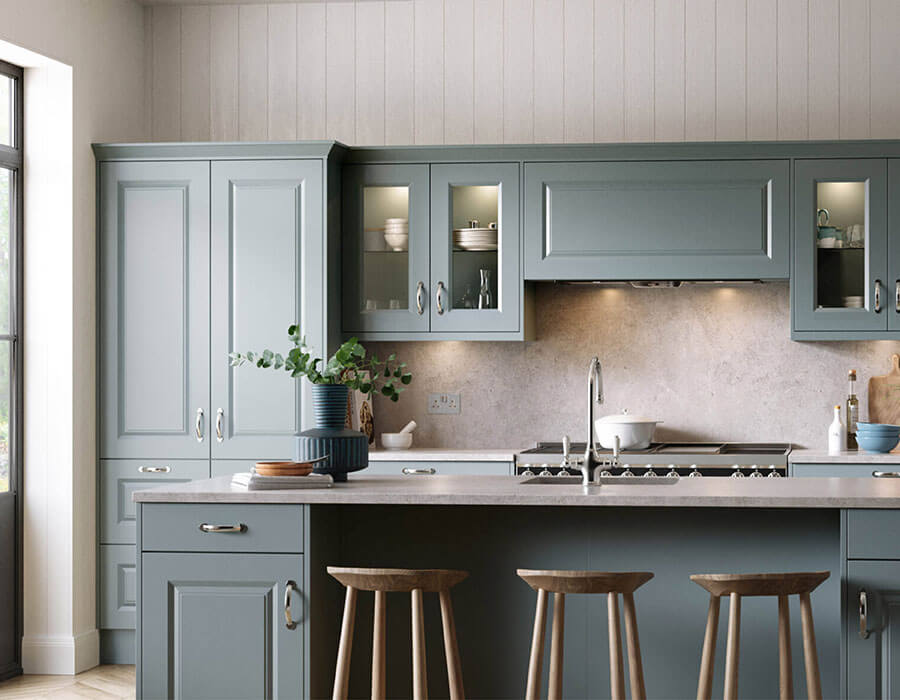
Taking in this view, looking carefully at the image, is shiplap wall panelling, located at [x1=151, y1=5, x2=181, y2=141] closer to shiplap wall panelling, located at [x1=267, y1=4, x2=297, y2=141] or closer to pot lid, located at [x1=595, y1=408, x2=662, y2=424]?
shiplap wall panelling, located at [x1=267, y1=4, x2=297, y2=141]

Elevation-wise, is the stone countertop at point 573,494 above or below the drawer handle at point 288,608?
above

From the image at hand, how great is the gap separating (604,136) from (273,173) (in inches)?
63.9

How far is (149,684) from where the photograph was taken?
3326 mm

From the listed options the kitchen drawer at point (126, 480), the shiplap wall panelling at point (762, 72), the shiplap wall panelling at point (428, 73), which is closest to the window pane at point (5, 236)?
the kitchen drawer at point (126, 480)

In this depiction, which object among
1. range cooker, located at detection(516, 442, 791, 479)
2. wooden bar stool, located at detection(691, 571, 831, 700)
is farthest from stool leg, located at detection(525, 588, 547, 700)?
range cooker, located at detection(516, 442, 791, 479)

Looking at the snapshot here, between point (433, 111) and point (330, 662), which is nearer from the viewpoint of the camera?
point (330, 662)

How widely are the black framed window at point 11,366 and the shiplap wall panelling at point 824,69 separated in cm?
363

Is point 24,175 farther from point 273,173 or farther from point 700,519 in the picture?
point 700,519

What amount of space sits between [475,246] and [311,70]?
1.33 m

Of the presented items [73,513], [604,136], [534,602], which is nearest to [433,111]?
[604,136]

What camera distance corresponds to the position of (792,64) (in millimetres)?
5320

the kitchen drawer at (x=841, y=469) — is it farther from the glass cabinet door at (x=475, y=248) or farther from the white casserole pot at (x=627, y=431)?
the glass cabinet door at (x=475, y=248)

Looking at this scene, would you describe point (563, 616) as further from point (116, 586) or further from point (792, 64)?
point (792, 64)

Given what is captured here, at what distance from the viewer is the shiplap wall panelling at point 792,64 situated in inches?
209
